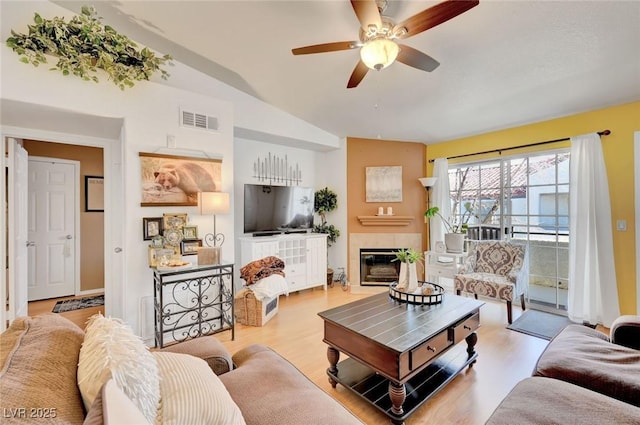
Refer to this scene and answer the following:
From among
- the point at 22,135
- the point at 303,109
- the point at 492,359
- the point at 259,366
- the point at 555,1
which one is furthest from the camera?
the point at 303,109

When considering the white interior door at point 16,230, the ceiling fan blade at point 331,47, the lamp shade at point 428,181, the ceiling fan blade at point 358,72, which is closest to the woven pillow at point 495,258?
the lamp shade at point 428,181

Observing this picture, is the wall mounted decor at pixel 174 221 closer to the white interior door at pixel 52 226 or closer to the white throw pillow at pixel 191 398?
the white throw pillow at pixel 191 398

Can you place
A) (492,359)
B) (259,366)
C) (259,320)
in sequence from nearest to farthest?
(259,366), (492,359), (259,320)

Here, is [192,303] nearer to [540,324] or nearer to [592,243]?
[540,324]

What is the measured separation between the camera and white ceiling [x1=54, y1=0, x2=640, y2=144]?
1945 millimetres

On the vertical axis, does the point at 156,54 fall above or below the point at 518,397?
above

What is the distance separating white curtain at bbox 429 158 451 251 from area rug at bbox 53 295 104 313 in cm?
521

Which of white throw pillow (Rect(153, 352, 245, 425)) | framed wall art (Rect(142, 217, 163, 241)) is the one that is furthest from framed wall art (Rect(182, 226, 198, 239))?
white throw pillow (Rect(153, 352, 245, 425))

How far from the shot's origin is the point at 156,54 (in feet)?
8.87

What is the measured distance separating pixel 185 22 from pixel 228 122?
44.0 inches

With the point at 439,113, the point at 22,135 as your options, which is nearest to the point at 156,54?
the point at 22,135

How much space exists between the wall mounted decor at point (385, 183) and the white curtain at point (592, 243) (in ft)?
7.35

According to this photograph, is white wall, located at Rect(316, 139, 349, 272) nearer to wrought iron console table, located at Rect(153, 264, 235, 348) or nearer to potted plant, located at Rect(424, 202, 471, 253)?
potted plant, located at Rect(424, 202, 471, 253)

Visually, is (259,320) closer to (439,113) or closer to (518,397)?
(518,397)
